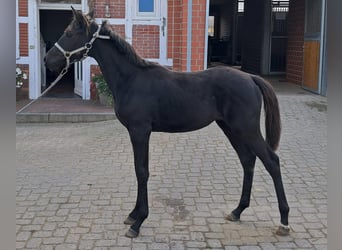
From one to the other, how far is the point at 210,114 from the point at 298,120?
5.56m

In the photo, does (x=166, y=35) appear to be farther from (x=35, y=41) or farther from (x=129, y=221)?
(x=129, y=221)

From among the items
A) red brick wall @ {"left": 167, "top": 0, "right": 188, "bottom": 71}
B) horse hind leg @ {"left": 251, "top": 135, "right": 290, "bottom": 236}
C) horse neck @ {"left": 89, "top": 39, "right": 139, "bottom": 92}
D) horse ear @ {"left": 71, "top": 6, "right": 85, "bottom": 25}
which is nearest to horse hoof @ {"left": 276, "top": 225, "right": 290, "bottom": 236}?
horse hind leg @ {"left": 251, "top": 135, "right": 290, "bottom": 236}

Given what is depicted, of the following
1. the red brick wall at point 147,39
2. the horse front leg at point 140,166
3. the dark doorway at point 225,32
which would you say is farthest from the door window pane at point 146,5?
the dark doorway at point 225,32

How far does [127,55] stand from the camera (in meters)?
3.90

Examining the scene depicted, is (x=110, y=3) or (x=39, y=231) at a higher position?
(x=110, y=3)

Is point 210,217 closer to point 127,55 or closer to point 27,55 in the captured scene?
point 127,55

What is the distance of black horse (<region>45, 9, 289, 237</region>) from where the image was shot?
3.79 metres

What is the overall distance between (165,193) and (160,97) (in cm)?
150

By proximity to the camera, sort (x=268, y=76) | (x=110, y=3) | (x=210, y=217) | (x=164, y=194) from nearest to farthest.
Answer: (x=210, y=217) < (x=164, y=194) < (x=110, y=3) < (x=268, y=76)

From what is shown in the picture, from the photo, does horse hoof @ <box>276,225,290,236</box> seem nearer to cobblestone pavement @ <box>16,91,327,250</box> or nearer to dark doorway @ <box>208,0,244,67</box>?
cobblestone pavement @ <box>16,91,327,250</box>

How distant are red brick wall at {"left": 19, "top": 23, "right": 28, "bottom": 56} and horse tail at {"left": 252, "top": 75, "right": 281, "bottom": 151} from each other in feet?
27.0

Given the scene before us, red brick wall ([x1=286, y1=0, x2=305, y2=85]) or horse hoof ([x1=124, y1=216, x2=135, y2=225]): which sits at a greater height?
red brick wall ([x1=286, y1=0, x2=305, y2=85])
